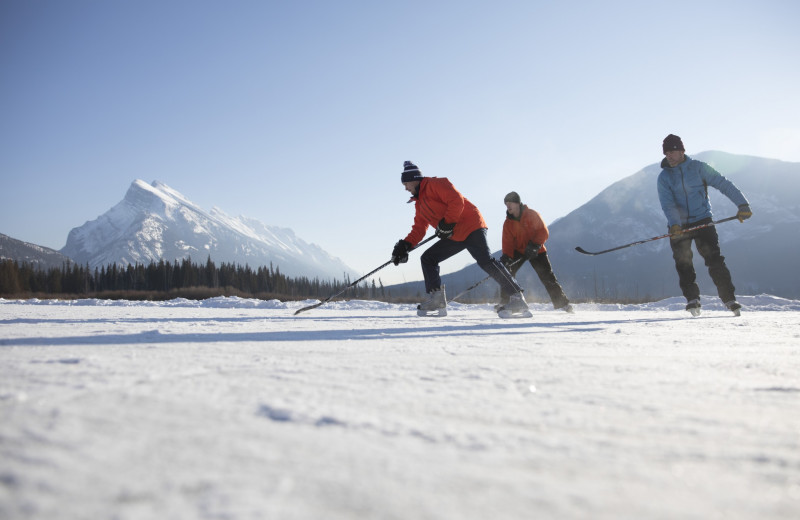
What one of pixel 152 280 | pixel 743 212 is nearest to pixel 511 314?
pixel 743 212

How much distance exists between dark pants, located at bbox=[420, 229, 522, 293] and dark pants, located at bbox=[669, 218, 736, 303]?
216 centimetres

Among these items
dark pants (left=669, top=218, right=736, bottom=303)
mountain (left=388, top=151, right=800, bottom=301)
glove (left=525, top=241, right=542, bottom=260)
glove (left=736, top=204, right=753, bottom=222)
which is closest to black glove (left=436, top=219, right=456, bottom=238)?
glove (left=525, top=241, right=542, bottom=260)

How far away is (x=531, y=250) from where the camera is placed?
7.01 metres

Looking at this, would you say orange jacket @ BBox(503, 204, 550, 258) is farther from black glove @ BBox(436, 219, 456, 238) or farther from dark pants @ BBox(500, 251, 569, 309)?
black glove @ BBox(436, 219, 456, 238)

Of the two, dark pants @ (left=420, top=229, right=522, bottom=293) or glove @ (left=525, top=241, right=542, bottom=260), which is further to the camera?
Answer: glove @ (left=525, top=241, right=542, bottom=260)

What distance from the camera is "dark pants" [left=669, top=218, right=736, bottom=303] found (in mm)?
5527

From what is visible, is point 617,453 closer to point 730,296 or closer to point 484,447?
point 484,447

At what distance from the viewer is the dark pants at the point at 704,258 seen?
→ 5.53 m

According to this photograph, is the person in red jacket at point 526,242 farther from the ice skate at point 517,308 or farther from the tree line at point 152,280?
the tree line at point 152,280

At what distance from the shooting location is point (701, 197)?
5664 mm

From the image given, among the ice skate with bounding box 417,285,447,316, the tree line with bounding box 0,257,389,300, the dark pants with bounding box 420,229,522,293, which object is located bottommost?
the ice skate with bounding box 417,285,447,316

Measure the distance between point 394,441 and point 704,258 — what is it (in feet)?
20.5

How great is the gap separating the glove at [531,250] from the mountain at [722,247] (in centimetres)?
12516

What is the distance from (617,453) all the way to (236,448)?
626mm
